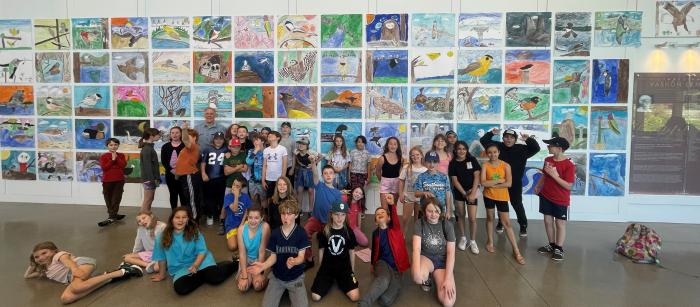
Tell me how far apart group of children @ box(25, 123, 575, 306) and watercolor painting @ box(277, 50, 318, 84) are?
149cm

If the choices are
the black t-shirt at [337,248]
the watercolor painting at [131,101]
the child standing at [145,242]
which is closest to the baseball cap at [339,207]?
the black t-shirt at [337,248]

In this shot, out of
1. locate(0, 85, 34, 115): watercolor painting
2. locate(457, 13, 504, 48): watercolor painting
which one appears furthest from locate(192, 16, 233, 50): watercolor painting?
locate(457, 13, 504, 48): watercolor painting

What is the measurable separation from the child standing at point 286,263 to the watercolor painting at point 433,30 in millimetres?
4609

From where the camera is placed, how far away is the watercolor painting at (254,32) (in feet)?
23.9

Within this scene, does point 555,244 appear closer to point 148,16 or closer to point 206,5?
point 206,5

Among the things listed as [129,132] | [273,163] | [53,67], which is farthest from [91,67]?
Result: [273,163]

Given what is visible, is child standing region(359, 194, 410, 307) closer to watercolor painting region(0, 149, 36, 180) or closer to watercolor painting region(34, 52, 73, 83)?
watercolor painting region(34, 52, 73, 83)

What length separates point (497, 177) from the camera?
5.20 metres

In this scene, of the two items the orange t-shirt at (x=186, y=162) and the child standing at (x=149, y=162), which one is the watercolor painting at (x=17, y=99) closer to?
the child standing at (x=149, y=162)

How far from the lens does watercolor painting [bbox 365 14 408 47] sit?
23.1ft

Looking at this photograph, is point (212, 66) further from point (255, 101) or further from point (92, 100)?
point (92, 100)

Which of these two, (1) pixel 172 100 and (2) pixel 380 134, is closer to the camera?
(2) pixel 380 134

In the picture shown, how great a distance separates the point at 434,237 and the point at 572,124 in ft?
15.2

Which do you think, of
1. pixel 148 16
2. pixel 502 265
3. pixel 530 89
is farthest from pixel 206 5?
pixel 502 265
